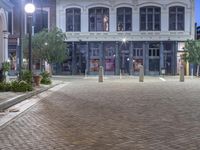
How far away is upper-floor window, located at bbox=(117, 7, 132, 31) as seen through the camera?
5778 cm

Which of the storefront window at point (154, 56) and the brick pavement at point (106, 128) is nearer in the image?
the brick pavement at point (106, 128)

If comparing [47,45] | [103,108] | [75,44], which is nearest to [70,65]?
[75,44]

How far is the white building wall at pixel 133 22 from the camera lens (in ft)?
187

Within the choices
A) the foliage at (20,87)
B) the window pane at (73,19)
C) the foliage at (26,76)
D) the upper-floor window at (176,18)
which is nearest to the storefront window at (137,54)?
the upper-floor window at (176,18)

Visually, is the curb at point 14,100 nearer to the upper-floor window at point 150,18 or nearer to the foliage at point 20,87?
the foliage at point 20,87

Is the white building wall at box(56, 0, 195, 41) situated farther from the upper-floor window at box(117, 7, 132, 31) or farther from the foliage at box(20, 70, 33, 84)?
the foliage at box(20, 70, 33, 84)

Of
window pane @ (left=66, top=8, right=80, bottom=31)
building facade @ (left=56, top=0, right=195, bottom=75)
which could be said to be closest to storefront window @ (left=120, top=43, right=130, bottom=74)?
building facade @ (left=56, top=0, right=195, bottom=75)

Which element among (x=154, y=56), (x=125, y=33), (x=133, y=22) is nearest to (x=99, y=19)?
(x=125, y=33)

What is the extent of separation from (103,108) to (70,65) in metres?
44.2

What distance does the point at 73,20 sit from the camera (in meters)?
58.8

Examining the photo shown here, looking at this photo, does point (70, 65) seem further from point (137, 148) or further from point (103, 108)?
point (137, 148)

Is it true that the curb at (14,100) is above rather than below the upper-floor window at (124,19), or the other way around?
below

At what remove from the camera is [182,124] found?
11188mm

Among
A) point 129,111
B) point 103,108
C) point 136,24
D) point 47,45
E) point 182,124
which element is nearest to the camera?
point 182,124
